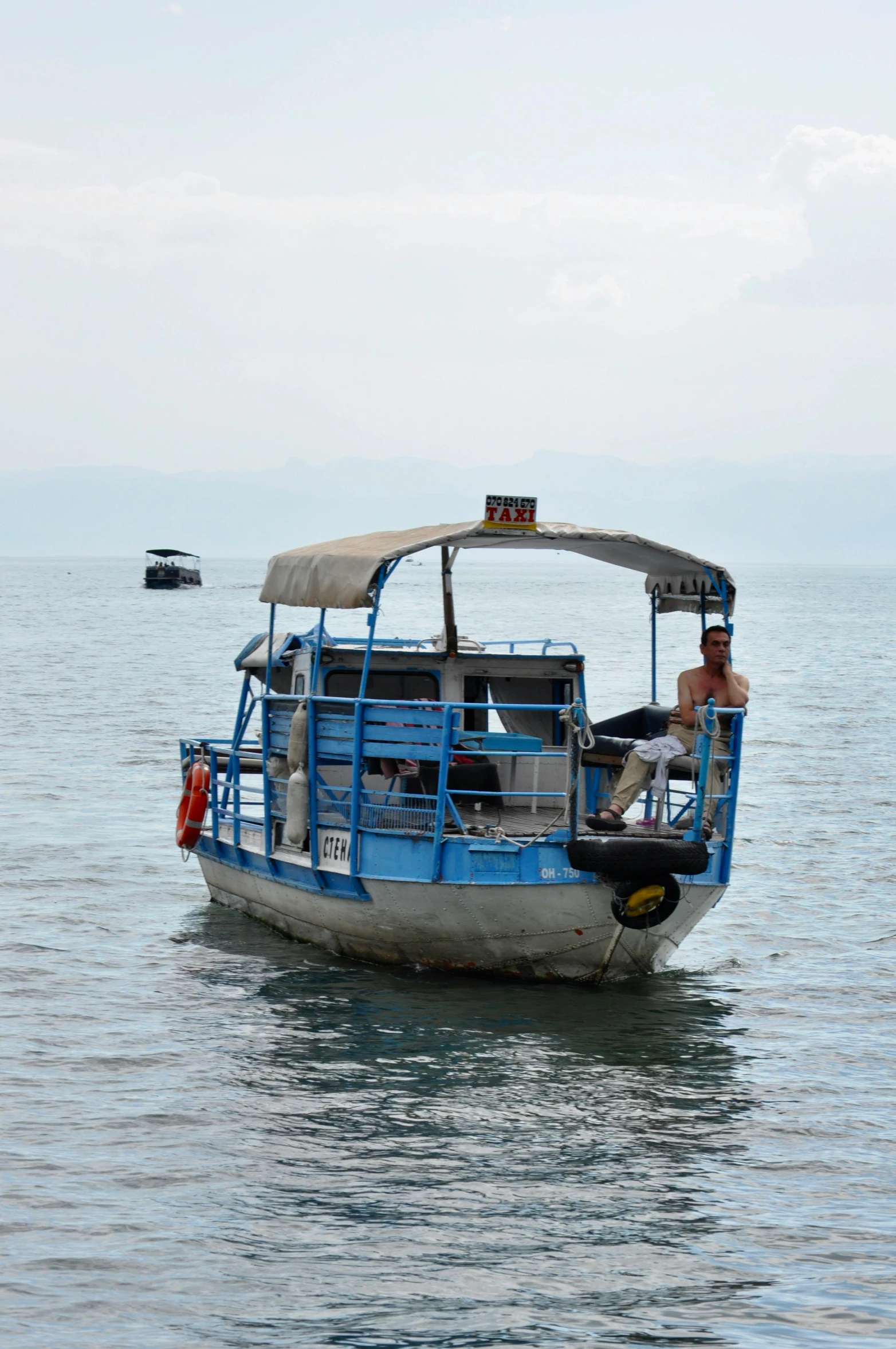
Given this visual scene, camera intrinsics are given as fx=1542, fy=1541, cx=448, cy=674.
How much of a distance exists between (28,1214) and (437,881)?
437 centimetres

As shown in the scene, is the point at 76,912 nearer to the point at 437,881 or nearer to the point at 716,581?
the point at 437,881

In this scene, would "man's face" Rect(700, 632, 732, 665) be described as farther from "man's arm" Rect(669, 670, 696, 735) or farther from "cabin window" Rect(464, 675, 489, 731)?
Result: "cabin window" Rect(464, 675, 489, 731)

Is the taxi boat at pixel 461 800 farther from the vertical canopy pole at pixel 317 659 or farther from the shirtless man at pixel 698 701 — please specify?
the shirtless man at pixel 698 701

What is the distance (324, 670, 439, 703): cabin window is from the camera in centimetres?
1424

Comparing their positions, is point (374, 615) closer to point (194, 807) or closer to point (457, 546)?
point (457, 546)

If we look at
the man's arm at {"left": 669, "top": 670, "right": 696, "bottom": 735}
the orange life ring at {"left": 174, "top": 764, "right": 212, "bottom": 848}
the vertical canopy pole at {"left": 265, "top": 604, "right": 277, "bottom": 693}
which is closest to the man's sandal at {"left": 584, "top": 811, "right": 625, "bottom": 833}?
the man's arm at {"left": 669, "top": 670, "right": 696, "bottom": 735}

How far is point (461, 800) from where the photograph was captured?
43.3 ft

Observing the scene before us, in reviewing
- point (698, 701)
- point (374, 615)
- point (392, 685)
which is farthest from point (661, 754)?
point (392, 685)

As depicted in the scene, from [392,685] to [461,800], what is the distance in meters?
1.59

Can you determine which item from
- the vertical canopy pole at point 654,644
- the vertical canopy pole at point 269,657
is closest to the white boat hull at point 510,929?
the vertical canopy pole at point 269,657

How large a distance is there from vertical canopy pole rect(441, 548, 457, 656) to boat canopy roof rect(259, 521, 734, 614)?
14.9 inches

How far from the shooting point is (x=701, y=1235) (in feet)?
26.0

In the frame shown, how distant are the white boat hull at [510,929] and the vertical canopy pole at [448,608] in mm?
2542

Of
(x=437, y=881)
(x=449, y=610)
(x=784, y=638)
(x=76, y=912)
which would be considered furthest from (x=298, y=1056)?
(x=784, y=638)
